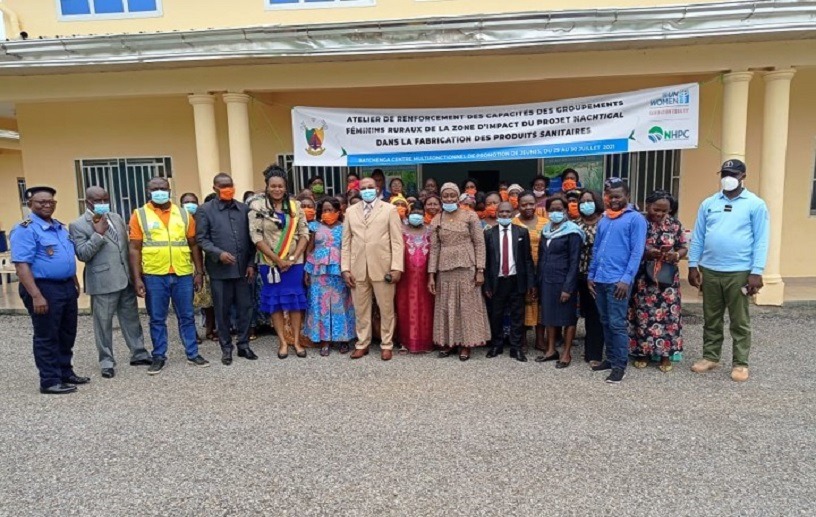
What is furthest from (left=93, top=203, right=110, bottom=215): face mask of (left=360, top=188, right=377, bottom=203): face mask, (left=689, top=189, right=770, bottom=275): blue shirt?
(left=689, top=189, right=770, bottom=275): blue shirt

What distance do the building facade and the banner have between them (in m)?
0.37

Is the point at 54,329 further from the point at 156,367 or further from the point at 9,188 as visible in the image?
the point at 9,188

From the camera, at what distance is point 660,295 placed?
4.53 meters

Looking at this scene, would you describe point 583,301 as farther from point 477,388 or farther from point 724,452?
point 724,452

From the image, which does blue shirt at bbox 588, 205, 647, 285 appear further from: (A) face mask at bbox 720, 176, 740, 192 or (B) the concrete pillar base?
(B) the concrete pillar base

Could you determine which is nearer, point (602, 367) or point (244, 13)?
point (602, 367)

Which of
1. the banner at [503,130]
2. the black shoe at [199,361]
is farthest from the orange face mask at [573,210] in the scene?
the black shoe at [199,361]

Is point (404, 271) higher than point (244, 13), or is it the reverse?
point (244, 13)

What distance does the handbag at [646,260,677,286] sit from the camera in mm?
4422

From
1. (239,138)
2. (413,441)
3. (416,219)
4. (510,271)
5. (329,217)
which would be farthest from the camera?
(239,138)

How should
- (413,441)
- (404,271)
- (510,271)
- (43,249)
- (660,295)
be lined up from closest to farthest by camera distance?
1. (413,441)
2. (43,249)
3. (660,295)
4. (510,271)
5. (404,271)

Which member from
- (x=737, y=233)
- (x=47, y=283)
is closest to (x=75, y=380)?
(x=47, y=283)

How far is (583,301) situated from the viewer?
15.8ft

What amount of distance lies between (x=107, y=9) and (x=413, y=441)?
782 centimetres
